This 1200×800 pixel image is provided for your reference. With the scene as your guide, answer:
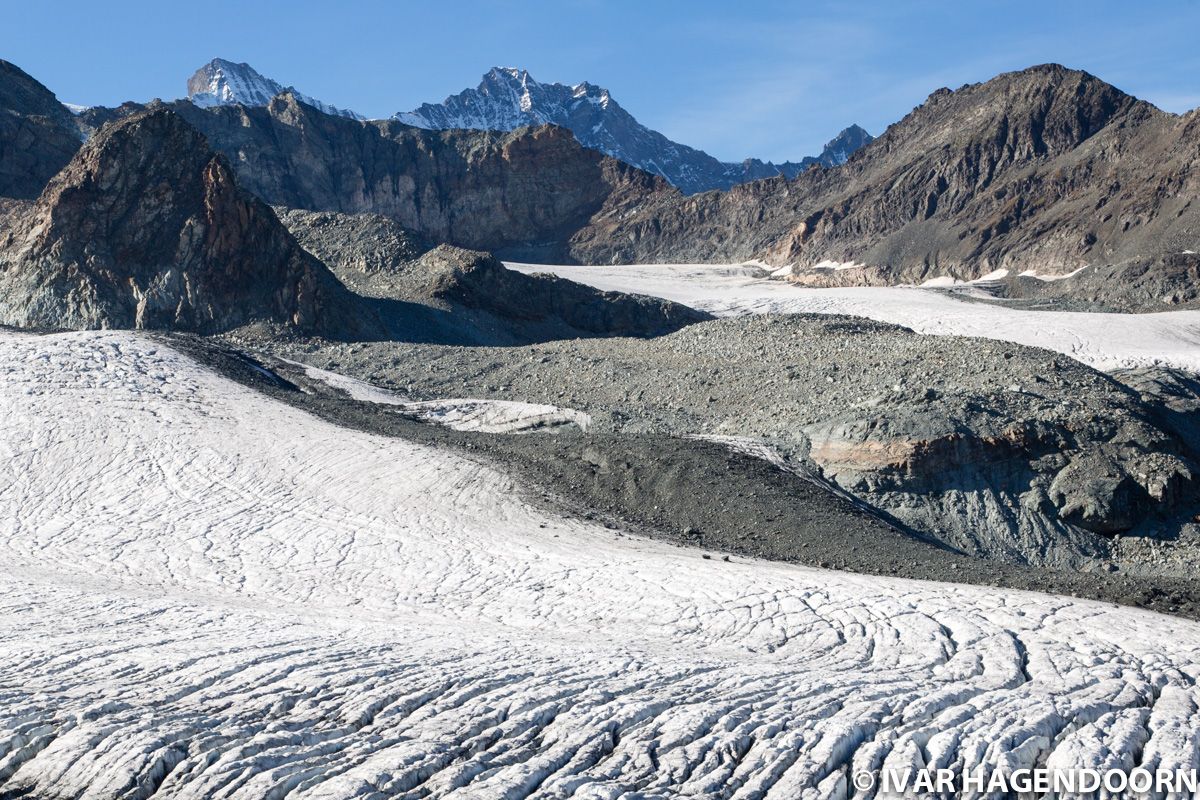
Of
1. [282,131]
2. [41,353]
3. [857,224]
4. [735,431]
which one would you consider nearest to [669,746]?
[735,431]

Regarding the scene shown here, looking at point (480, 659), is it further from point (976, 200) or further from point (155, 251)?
point (976, 200)

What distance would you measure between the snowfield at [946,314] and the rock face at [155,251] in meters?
25.1

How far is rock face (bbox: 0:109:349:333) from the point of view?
42.6 m

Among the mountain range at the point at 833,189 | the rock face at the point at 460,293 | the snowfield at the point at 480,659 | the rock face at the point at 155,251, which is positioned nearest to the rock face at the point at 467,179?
the mountain range at the point at 833,189

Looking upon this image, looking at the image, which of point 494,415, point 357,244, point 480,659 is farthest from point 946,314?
point 480,659

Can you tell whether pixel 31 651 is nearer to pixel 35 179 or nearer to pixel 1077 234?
pixel 35 179

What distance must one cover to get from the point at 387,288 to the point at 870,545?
143 feet

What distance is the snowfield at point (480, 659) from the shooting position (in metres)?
8.30

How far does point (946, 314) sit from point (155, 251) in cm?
3585

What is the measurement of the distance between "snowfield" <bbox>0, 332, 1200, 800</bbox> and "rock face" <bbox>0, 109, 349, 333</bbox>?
84.5 ft

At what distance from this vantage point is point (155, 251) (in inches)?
1772

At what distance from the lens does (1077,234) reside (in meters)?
81.6

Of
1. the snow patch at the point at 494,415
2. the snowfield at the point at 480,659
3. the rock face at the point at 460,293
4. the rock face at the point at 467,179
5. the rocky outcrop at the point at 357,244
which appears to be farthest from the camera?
the rock face at the point at 467,179

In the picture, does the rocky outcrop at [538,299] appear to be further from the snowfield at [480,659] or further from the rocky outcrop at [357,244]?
the snowfield at [480,659]
